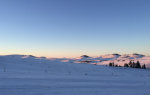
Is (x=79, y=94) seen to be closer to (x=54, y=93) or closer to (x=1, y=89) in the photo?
(x=54, y=93)

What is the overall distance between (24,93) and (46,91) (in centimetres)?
112

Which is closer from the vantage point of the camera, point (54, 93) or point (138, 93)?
point (54, 93)

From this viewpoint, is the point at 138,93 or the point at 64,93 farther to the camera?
the point at 138,93

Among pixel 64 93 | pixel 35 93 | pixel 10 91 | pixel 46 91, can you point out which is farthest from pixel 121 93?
pixel 10 91

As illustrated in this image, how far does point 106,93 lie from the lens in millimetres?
6672

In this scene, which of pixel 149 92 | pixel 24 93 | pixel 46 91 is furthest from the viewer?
pixel 149 92

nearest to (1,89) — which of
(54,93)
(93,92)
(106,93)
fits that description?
(54,93)

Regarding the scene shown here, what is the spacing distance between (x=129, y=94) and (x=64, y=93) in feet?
12.1

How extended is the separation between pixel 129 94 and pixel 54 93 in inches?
166

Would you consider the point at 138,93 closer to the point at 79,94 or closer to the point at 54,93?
the point at 79,94

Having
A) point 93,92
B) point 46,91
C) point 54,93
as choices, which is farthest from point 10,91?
point 93,92

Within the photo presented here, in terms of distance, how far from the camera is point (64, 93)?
6.39 metres

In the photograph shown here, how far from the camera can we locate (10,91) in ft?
20.7

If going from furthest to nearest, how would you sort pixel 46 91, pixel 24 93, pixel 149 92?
pixel 149 92
pixel 46 91
pixel 24 93
